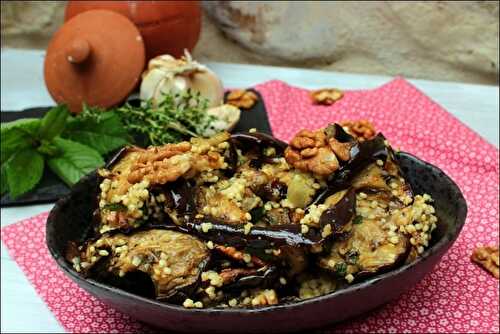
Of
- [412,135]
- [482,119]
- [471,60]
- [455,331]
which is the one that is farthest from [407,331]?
[471,60]

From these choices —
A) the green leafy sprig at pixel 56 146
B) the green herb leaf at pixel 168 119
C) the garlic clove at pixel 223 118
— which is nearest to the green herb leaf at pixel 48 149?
the green leafy sprig at pixel 56 146

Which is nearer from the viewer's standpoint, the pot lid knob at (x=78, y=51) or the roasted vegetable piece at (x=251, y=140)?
the roasted vegetable piece at (x=251, y=140)

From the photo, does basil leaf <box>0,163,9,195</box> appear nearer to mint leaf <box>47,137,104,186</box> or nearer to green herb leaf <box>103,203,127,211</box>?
mint leaf <box>47,137,104,186</box>

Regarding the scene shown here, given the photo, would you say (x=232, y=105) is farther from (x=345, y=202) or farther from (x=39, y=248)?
(x=345, y=202)

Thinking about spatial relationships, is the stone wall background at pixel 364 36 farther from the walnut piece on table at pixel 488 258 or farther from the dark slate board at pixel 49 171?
the walnut piece on table at pixel 488 258

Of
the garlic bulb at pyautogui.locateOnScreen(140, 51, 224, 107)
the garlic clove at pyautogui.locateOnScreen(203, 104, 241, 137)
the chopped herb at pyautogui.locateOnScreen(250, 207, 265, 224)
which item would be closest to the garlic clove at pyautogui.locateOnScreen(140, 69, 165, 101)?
the garlic bulb at pyautogui.locateOnScreen(140, 51, 224, 107)

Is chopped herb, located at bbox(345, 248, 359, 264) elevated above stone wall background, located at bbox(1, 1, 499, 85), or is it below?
above
